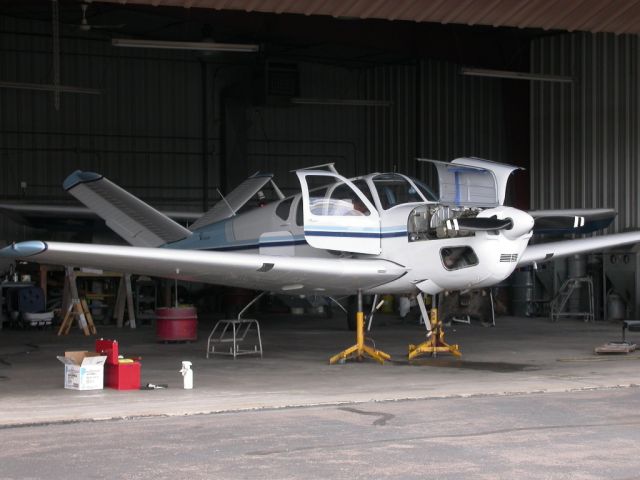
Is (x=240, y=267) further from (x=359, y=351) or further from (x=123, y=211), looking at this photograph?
(x=123, y=211)

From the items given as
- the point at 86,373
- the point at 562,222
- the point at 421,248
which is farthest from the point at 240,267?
the point at 562,222

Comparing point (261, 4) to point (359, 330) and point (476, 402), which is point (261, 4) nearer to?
point (359, 330)

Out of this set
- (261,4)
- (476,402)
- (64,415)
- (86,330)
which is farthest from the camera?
(86,330)

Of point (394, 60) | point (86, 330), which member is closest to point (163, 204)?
point (394, 60)

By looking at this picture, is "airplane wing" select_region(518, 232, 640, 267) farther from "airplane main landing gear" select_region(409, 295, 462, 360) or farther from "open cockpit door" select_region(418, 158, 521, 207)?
"open cockpit door" select_region(418, 158, 521, 207)

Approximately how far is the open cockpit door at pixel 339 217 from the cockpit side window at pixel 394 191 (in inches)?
9.0

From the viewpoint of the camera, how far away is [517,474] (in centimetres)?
586

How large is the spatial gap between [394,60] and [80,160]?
9.82 metres

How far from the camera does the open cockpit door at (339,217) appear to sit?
12.5 metres

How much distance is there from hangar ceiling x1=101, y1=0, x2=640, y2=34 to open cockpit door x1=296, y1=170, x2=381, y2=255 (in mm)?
2107

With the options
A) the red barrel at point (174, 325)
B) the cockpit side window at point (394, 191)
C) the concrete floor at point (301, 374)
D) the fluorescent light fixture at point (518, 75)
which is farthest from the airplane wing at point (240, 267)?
the fluorescent light fixture at point (518, 75)

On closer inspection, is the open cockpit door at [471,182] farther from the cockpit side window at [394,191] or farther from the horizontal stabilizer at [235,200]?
the horizontal stabilizer at [235,200]

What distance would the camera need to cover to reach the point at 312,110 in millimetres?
31266

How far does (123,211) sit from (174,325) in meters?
2.42
